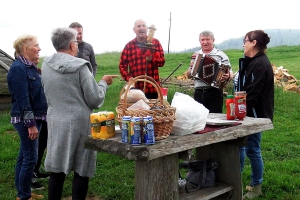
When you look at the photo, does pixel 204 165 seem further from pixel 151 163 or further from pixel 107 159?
pixel 107 159

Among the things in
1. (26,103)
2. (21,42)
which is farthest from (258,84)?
(21,42)

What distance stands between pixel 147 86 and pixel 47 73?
102 inches

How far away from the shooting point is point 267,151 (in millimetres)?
6797

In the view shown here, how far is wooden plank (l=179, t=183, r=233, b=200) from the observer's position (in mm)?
3928

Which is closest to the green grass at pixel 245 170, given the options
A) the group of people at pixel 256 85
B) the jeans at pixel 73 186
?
the group of people at pixel 256 85

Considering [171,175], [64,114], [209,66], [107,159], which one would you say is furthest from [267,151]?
[64,114]

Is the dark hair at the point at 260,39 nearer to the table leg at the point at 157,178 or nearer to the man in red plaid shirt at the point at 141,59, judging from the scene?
the man in red plaid shirt at the point at 141,59

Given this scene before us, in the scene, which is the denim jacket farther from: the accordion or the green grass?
the accordion

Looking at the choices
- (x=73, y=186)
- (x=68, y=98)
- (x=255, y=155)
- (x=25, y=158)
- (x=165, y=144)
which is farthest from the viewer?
(x=255, y=155)

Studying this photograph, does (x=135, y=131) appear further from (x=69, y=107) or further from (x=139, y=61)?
(x=139, y=61)

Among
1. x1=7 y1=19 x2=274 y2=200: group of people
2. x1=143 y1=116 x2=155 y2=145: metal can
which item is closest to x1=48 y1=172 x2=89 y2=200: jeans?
x1=7 y1=19 x2=274 y2=200: group of people

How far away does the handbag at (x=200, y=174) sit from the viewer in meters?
4.26

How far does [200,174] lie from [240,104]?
84 centimetres

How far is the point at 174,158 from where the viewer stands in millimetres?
3510
